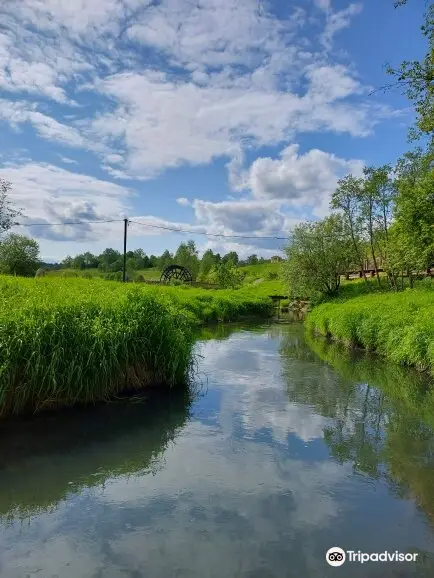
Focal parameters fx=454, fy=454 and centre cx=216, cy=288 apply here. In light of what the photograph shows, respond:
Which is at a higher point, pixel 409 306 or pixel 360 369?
pixel 409 306

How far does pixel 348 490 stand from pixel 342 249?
31.0m

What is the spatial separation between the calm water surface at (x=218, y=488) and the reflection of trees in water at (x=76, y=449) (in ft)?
0.09

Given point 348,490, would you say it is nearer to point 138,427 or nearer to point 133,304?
point 138,427

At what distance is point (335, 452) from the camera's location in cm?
767

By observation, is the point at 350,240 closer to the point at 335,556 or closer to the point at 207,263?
the point at 335,556

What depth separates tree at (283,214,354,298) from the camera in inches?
1398

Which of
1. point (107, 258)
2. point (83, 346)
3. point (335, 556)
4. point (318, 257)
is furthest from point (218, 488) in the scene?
point (107, 258)

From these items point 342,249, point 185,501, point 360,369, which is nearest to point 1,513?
point 185,501

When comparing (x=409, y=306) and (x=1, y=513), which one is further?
(x=409, y=306)

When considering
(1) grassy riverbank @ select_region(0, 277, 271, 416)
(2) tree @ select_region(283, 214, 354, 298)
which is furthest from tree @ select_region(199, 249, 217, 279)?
(1) grassy riverbank @ select_region(0, 277, 271, 416)

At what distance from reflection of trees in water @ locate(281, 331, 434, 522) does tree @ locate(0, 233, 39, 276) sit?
146 feet

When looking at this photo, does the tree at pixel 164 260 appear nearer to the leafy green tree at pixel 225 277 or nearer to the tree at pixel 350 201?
the leafy green tree at pixel 225 277

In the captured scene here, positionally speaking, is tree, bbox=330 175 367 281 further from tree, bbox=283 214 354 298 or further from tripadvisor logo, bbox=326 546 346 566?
tripadvisor logo, bbox=326 546 346 566

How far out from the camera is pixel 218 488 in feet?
20.5
